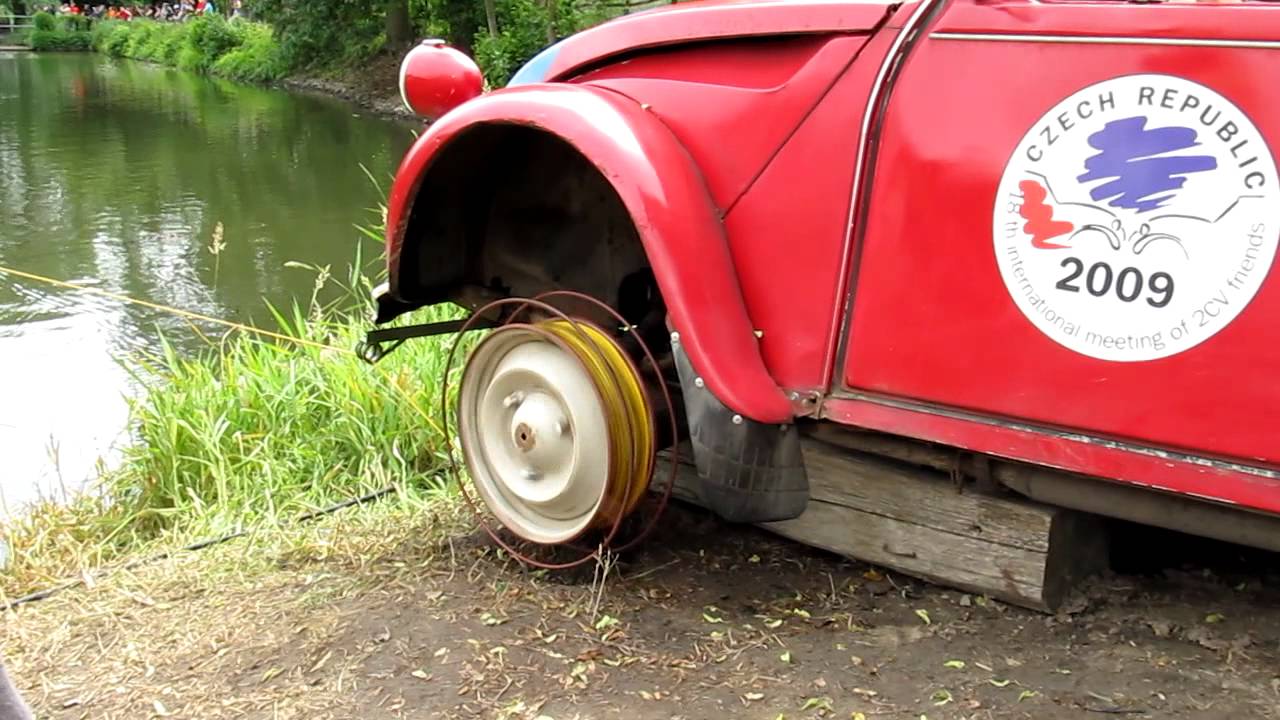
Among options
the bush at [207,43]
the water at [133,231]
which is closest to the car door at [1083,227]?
the water at [133,231]

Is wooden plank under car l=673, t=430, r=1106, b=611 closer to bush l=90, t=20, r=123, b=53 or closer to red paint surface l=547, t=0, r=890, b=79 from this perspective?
red paint surface l=547, t=0, r=890, b=79

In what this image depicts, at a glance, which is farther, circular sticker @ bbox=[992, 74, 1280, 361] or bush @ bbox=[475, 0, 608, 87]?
bush @ bbox=[475, 0, 608, 87]

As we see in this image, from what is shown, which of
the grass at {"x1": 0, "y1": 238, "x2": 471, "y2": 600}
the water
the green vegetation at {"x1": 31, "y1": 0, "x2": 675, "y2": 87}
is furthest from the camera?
the green vegetation at {"x1": 31, "y1": 0, "x2": 675, "y2": 87}

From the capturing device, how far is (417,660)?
2697 mm

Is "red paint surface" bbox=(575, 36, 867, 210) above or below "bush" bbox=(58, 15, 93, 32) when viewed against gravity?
below

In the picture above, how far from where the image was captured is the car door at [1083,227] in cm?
196

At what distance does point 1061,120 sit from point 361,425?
3.14 meters

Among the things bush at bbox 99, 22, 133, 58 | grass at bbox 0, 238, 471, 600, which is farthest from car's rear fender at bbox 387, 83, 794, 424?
bush at bbox 99, 22, 133, 58

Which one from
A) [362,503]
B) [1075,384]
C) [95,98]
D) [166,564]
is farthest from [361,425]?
[95,98]

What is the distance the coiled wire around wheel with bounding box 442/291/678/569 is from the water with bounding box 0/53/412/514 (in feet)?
9.57

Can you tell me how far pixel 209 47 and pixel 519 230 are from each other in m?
34.8

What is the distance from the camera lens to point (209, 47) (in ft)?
114

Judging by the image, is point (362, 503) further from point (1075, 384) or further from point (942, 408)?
point (1075, 384)

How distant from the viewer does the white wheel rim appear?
9.35 feet
